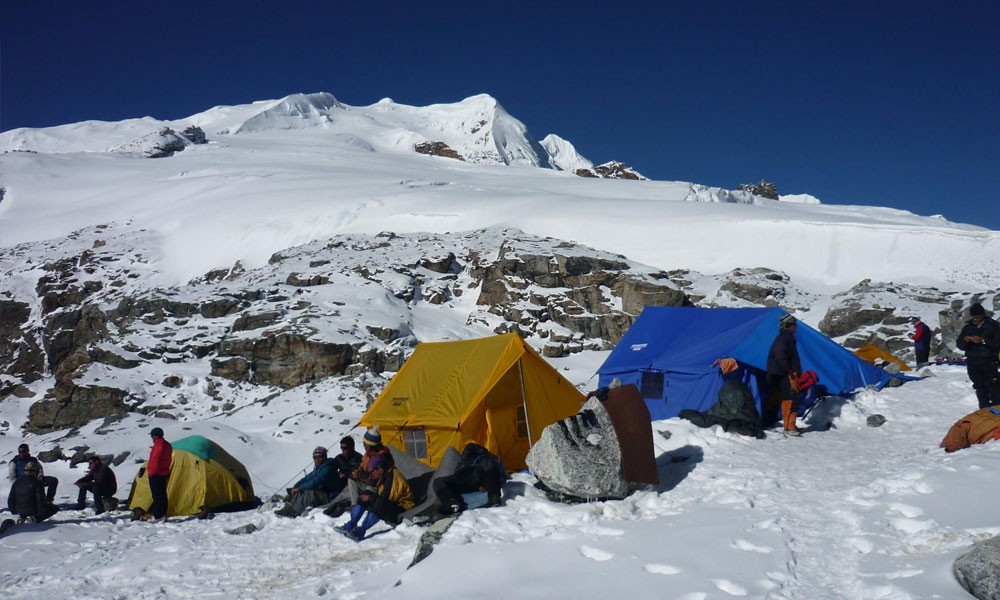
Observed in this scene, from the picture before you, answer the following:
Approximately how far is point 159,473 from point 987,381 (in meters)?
12.3

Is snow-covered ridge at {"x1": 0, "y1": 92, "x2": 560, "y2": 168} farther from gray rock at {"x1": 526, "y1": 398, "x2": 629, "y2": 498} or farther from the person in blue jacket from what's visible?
gray rock at {"x1": 526, "y1": 398, "x2": 629, "y2": 498}

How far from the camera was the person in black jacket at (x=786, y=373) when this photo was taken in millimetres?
10484

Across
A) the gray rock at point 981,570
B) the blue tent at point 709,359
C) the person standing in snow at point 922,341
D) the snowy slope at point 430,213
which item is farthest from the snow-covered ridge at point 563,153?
the gray rock at point 981,570

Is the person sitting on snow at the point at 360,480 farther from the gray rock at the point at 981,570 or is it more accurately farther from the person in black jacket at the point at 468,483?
the gray rock at the point at 981,570

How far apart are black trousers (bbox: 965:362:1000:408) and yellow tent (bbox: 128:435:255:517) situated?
37.4 ft

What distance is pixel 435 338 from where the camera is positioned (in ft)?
92.5

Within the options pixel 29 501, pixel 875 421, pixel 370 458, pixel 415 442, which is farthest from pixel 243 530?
pixel 875 421

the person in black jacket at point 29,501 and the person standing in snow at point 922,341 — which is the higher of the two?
the person standing in snow at point 922,341

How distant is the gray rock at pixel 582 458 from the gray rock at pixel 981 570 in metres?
3.70

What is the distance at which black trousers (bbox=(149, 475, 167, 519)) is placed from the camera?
1028 centimetres

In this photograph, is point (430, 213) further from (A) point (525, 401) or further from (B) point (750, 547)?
(B) point (750, 547)

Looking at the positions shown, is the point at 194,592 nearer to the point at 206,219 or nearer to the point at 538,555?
the point at 538,555

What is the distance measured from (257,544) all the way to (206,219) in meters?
52.4

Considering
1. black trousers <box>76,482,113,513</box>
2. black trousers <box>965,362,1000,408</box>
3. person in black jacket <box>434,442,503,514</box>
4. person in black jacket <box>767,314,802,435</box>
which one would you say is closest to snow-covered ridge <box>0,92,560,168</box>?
black trousers <box>76,482,113,513</box>
